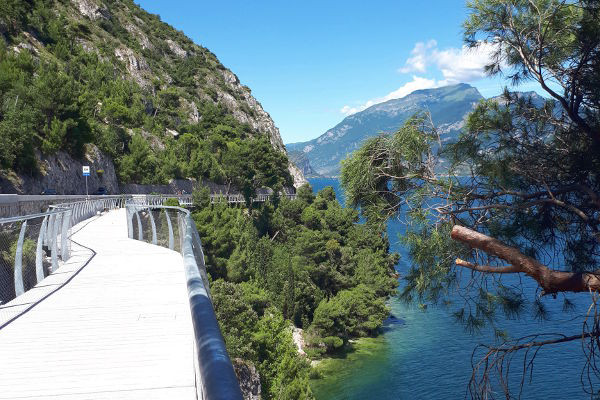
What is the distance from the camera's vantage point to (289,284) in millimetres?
41438

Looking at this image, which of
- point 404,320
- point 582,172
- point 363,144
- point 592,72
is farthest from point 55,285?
point 404,320

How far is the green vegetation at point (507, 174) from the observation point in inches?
247

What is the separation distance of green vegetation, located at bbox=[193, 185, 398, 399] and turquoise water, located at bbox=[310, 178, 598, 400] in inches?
109

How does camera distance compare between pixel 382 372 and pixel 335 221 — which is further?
pixel 335 221

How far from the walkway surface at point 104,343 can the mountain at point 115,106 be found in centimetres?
2504

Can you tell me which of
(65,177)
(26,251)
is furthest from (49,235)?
(65,177)

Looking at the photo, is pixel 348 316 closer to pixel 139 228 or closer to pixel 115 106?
pixel 139 228

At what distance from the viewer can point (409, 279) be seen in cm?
736

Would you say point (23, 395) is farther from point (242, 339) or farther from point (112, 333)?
point (242, 339)

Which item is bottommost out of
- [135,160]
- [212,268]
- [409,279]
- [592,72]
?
[212,268]

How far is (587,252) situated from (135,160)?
50.9m

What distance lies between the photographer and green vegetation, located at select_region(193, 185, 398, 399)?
2567 centimetres

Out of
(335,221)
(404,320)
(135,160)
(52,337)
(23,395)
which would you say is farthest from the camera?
(335,221)

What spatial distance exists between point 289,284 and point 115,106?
113 feet
